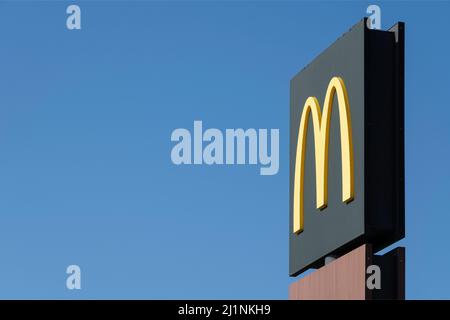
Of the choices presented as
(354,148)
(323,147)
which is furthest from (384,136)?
(323,147)

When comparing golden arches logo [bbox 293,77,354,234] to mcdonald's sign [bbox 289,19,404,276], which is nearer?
mcdonald's sign [bbox 289,19,404,276]

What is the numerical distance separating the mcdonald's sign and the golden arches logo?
2 centimetres

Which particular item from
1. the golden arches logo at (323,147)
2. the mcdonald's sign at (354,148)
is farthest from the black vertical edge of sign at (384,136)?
the golden arches logo at (323,147)

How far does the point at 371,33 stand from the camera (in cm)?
2022

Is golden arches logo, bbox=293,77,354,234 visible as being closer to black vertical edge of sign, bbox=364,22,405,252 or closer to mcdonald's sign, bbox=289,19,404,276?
mcdonald's sign, bbox=289,19,404,276

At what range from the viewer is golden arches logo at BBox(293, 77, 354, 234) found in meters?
20.1

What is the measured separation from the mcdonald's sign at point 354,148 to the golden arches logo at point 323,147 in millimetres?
16

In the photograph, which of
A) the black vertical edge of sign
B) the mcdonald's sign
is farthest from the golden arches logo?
the black vertical edge of sign

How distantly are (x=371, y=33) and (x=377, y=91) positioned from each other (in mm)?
966

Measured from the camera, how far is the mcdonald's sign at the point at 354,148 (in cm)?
1947

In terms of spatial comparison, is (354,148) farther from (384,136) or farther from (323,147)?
(323,147)

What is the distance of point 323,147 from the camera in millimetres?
21266
